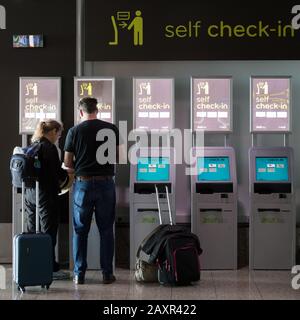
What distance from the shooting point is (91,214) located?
6.49 metres

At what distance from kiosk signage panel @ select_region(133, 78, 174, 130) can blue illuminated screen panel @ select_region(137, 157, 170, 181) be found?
341 mm

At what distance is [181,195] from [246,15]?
210cm

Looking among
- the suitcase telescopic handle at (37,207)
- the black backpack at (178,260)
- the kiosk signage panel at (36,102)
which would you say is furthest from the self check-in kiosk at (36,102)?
the black backpack at (178,260)

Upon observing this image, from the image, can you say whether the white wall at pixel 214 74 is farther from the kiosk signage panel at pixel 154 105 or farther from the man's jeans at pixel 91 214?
the man's jeans at pixel 91 214

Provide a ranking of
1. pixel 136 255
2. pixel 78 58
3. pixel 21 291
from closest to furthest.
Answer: pixel 21 291 → pixel 136 255 → pixel 78 58

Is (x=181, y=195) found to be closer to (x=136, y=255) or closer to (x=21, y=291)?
(x=136, y=255)

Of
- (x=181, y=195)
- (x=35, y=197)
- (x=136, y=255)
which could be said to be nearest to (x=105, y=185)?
(x=35, y=197)

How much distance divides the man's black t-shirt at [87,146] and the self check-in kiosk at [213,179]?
47.7 inches

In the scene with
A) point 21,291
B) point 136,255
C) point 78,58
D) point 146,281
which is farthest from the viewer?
point 78,58

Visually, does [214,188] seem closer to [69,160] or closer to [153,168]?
[153,168]

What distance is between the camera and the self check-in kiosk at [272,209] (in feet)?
23.9

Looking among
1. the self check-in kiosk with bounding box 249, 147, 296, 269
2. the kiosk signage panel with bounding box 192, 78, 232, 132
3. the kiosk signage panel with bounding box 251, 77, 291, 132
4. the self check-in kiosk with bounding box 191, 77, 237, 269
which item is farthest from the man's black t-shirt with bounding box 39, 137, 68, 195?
the kiosk signage panel with bounding box 251, 77, 291, 132

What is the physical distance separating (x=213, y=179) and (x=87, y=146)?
154cm

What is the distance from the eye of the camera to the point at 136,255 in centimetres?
721
